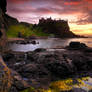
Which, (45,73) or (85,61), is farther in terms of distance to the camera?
(85,61)

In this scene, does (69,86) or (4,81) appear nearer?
(4,81)

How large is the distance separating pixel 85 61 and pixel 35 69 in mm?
11245

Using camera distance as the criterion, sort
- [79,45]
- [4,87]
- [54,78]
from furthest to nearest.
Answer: [79,45] → [54,78] → [4,87]

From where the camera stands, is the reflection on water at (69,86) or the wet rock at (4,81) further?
the reflection on water at (69,86)

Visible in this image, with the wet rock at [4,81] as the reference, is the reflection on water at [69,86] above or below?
below

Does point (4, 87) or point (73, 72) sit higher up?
point (4, 87)

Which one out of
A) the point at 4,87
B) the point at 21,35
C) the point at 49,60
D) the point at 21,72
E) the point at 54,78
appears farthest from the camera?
the point at 21,35

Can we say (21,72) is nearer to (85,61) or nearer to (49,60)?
(49,60)

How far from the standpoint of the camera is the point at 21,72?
61.4 ft

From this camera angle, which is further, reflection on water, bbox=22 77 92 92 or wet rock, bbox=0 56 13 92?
reflection on water, bbox=22 77 92 92

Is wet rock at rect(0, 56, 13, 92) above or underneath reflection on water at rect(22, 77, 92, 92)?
above

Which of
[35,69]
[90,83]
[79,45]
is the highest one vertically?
[79,45]

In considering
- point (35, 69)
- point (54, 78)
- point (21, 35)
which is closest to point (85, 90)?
point (54, 78)

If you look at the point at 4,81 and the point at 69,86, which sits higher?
the point at 4,81
